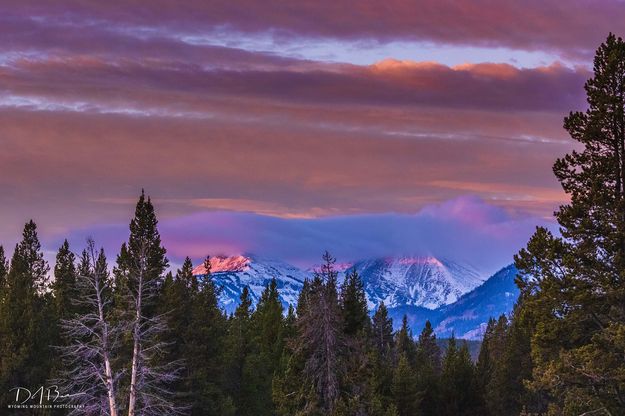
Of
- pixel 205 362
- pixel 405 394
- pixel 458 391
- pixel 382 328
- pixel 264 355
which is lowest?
pixel 405 394

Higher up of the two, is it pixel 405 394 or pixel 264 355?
pixel 264 355

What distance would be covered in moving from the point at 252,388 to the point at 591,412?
160 feet

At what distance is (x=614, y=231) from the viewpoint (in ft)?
106

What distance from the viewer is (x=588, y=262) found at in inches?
1291

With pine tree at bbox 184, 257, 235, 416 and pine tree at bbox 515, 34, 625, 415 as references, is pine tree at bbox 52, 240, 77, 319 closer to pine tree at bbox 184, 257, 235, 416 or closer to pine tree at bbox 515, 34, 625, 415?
pine tree at bbox 184, 257, 235, 416

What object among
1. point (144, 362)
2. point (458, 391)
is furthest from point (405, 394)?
point (144, 362)

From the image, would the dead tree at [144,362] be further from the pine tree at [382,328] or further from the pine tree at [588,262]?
the pine tree at [382,328]

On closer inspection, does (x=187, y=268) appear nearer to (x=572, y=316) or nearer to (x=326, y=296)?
(x=326, y=296)

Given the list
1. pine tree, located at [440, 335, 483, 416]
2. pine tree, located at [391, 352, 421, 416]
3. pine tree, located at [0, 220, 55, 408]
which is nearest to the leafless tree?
pine tree, located at [0, 220, 55, 408]

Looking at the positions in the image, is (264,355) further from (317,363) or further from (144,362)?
(317,363)

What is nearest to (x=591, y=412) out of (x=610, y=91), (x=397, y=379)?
(x=610, y=91)

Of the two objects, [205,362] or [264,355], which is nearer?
[205,362]

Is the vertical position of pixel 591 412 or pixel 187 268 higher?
pixel 187 268

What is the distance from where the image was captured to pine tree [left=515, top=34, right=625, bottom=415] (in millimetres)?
32031
